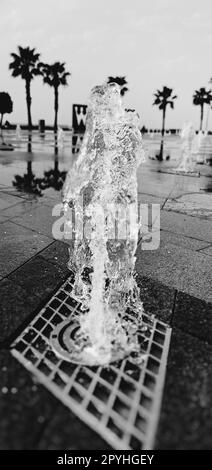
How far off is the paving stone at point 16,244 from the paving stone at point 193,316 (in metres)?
1.81

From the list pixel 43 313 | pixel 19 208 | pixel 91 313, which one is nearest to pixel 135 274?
pixel 91 313

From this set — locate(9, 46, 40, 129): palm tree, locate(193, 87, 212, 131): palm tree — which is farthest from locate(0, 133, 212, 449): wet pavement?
locate(193, 87, 212, 131): palm tree

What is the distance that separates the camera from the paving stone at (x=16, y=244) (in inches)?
139

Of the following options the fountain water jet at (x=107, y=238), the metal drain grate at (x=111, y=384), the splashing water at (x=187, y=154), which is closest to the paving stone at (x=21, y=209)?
the fountain water jet at (x=107, y=238)

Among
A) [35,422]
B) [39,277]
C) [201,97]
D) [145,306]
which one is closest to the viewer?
[35,422]

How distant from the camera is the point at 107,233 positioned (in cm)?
376

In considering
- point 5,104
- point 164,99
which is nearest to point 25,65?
point 5,104

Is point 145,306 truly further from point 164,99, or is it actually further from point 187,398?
point 164,99

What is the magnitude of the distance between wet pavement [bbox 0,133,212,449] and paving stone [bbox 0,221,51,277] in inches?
Answer: 0.5

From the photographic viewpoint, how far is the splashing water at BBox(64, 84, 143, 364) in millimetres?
→ 2461

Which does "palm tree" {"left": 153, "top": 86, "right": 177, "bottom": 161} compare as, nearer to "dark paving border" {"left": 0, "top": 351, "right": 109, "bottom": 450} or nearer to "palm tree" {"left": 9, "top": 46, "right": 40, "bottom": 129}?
"palm tree" {"left": 9, "top": 46, "right": 40, "bottom": 129}

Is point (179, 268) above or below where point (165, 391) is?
above

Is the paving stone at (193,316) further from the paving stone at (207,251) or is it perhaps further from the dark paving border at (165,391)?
the paving stone at (207,251)

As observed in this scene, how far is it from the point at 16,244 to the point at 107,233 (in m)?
1.23
